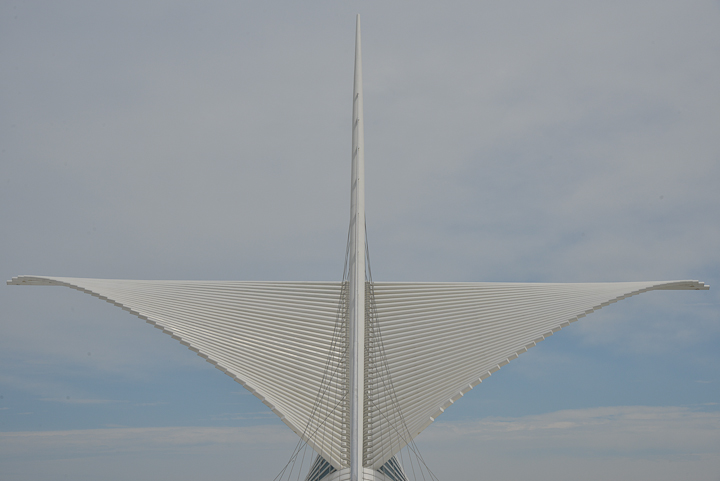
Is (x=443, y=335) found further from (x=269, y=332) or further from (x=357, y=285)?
(x=269, y=332)

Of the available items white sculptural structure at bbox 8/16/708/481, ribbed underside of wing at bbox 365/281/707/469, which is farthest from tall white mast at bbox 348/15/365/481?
ribbed underside of wing at bbox 365/281/707/469

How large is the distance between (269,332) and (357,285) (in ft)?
15.9

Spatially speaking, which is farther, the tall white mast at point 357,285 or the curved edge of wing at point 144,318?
the curved edge of wing at point 144,318

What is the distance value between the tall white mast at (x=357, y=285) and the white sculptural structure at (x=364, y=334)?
2.9 inches

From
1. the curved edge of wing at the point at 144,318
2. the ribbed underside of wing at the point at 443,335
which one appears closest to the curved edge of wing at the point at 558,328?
the ribbed underside of wing at the point at 443,335

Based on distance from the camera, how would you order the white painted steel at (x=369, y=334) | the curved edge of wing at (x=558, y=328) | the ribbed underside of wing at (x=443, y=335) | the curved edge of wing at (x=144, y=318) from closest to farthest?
the curved edge of wing at (x=144, y=318) < the curved edge of wing at (x=558, y=328) < the white painted steel at (x=369, y=334) < the ribbed underside of wing at (x=443, y=335)

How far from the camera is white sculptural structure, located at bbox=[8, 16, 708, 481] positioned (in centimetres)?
1659

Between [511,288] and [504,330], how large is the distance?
1.94 metres

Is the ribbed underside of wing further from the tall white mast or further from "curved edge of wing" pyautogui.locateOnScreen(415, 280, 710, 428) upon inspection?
the tall white mast

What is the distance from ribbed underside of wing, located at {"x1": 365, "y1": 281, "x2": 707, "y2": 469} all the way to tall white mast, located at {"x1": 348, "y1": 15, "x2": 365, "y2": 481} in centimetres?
210

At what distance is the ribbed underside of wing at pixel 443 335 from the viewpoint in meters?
16.9

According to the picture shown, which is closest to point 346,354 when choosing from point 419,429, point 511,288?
point 419,429

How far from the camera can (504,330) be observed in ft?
59.3

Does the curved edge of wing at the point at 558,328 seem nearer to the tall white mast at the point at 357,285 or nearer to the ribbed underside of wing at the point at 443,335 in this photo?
the ribbed underside of wing at the point at 443,335
